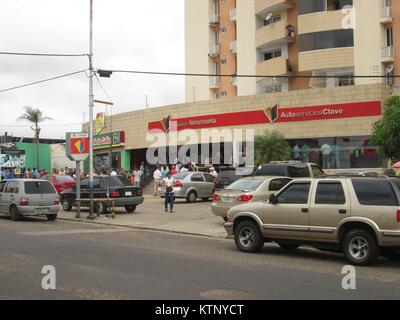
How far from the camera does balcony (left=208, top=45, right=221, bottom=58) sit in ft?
165

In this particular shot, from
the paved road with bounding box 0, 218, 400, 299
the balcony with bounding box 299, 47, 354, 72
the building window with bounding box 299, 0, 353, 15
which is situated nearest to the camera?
the paved road with bounding box 0, 218, 400, 299

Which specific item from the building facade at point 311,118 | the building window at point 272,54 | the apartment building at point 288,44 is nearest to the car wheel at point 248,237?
the building facade at point 311,118

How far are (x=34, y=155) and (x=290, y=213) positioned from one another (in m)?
60.9

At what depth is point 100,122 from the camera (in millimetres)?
48875

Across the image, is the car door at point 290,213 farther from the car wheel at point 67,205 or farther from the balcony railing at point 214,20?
the balcony railing at point 214,20

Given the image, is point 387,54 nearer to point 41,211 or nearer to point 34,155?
point 41,211

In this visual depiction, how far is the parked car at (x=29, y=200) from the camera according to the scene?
20.5 metres

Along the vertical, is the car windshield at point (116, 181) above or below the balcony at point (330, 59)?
below

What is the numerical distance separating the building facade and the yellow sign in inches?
295

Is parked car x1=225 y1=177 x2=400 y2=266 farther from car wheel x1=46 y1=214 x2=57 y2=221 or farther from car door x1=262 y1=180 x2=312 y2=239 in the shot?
car wheel x1=46 y1=214 x2=57 y2=221

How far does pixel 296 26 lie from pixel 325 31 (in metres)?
3.58

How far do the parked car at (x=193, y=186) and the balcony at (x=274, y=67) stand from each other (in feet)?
49.6

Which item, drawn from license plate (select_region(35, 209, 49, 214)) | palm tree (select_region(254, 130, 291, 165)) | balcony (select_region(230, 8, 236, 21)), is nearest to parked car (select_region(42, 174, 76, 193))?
license plate (select_region(35, 209, 49, 214))

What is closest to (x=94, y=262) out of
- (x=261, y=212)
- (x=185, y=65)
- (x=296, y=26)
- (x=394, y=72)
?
(x=261, y=212)
